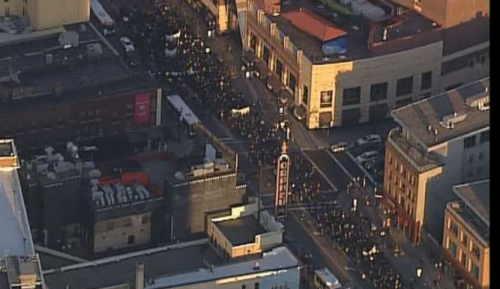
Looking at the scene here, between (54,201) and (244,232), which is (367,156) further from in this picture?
(54,201)

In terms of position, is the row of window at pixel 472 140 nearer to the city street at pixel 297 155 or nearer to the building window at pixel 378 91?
the city street at pixel 297 155

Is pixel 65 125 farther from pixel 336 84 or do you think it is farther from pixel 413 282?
pixel 413 282

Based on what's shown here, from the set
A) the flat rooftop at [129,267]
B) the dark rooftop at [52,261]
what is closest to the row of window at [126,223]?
the dark rooftop at [52,261]

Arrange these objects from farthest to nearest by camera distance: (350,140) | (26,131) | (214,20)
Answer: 1. (214,20)
2. (350,140)
3. (26,131)
